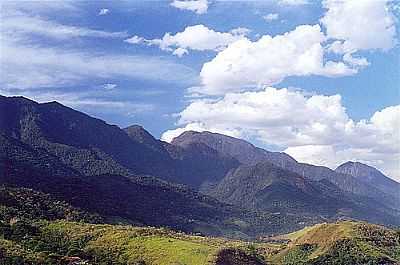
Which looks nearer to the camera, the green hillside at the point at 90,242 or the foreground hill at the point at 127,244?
the foreground hill at the point at 127,244

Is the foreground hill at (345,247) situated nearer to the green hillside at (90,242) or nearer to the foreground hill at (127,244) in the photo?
the foreground hill at (127,244)

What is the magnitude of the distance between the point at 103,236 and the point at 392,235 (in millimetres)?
92998

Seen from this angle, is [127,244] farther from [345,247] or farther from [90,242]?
[345,247]

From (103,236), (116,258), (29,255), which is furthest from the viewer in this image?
(103,236)

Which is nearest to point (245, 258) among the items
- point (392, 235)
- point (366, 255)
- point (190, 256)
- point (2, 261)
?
point (190, 256)

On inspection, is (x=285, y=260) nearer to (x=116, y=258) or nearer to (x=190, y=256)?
(x=190, y=256)

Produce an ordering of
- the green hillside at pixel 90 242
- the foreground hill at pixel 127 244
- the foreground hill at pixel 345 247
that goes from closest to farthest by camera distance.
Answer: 1. the foreground hill at pixel 127 244
2. the green hillside at pixel 90 242
3. the foreground hill at pixel 345 247

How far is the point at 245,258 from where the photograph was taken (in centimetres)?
Answer: 15900

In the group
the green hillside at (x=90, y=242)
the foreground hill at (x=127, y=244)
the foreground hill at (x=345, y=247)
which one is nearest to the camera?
the foreground hill at (x=127, y=244)

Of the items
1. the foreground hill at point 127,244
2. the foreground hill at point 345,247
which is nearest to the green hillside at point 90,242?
the foreground hill at point 127,244

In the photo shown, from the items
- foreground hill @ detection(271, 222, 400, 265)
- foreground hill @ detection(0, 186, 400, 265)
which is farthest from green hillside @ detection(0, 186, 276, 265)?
foreground hill @ detection(271, 222, 400, 265)

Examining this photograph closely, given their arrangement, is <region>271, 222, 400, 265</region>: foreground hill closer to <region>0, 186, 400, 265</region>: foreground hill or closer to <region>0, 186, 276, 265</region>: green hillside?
<region>0, 186, 400, 265</region>: foreground hill

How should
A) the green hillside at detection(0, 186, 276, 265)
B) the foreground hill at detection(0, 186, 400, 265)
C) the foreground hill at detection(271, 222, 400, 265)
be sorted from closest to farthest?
the foreground hill at detection(0, 186, 400, 265) < the green hillside at detection(0, 186, 276, 265) < the foreground hill at detection(271, 222, 400, 265)

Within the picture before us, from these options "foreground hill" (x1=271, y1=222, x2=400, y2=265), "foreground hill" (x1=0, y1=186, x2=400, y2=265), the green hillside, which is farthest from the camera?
"foreground hill" (x1=271, y1=222, x2=400, y2=265)
